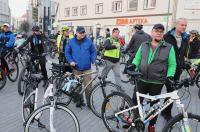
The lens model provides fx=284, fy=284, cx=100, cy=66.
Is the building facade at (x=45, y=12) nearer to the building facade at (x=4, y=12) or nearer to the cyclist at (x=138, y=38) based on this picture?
the cyclist at (x=138, y=38)

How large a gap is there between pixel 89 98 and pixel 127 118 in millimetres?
1567

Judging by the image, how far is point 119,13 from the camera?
33.8 m

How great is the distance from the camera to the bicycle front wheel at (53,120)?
3920 millimetres

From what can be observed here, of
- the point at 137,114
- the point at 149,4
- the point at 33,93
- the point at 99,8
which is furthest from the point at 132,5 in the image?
the point at 137,114

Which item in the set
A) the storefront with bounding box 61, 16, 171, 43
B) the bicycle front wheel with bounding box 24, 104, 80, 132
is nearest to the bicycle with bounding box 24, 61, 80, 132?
the bicycle front wheel with bounding box 24, 104, 80, 132

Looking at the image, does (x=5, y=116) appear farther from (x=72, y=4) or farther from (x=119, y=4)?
(x=72, y=4)

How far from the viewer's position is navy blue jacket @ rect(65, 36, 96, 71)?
20.0ft

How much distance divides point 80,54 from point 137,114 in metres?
2.27

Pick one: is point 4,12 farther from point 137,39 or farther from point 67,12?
point 137,39

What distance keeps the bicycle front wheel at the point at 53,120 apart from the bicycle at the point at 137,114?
0.85 meters

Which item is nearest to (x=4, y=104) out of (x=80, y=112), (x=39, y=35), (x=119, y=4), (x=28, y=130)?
(x=80, y=112)

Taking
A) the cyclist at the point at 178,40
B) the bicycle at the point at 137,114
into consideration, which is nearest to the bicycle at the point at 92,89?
the bicycle at the point at 137,114

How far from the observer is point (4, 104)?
664cm

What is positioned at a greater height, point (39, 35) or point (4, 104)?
point (39, 35)
